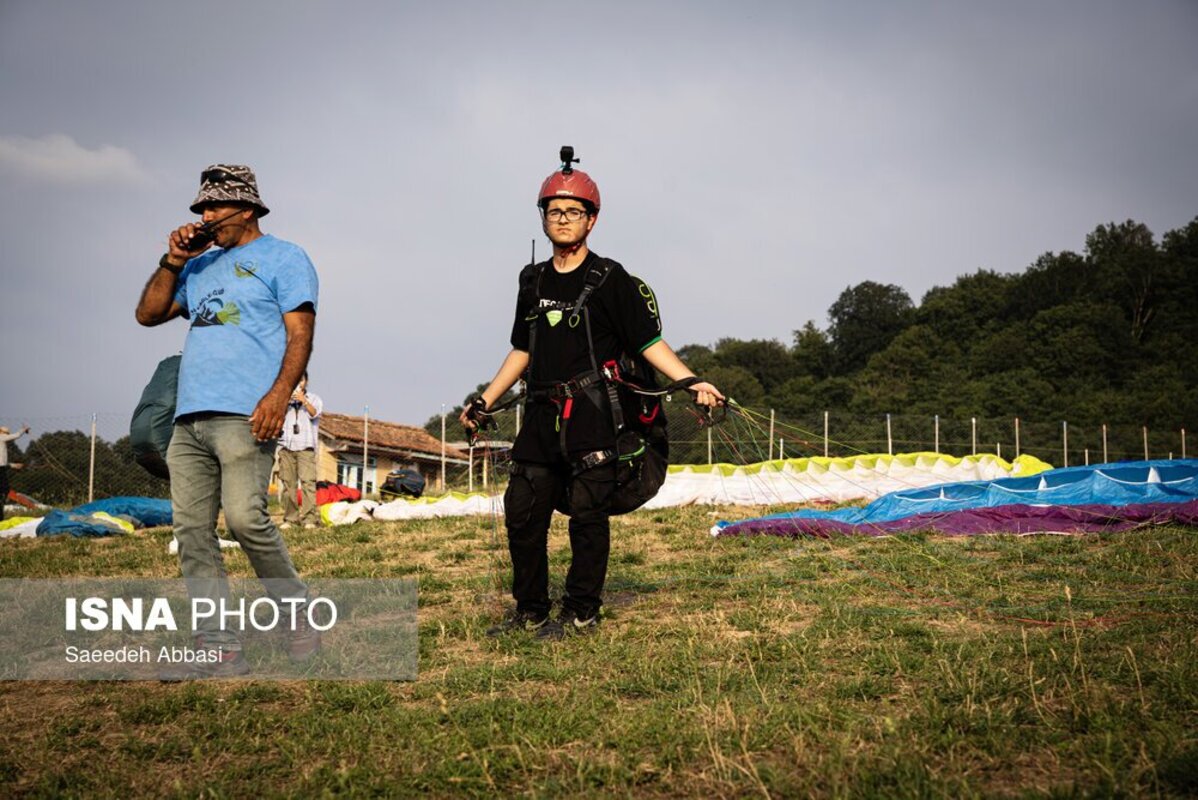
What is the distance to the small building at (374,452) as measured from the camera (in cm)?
3612

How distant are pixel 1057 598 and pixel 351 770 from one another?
171 inches

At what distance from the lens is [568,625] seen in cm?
520

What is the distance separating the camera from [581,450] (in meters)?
5.15

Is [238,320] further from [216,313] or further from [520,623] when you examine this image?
[520,623]

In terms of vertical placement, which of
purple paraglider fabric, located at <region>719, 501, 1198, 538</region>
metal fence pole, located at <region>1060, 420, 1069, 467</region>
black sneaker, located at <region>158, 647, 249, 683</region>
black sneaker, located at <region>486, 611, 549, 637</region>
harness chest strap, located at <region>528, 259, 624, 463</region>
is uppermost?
harness chest strap, located at <region>528, 259, 624, 463</region>

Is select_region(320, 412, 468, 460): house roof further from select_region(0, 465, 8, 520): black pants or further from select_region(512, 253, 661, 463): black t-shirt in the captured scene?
select_region(512, 253, 661, 463): black t-shirt

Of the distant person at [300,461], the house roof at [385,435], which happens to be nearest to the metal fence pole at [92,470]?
the distant person at [300,461]

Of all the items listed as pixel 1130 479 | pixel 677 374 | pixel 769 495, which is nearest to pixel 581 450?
pixel 677 374

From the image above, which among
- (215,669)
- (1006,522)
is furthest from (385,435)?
(215,669)

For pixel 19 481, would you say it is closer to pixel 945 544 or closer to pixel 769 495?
pixel 769 495

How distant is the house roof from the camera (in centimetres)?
3897

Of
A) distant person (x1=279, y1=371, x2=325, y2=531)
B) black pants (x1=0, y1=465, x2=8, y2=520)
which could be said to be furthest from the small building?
distant person (x1=279, y1=371, x2=325, y2=531)

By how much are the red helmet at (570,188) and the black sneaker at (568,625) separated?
233cm

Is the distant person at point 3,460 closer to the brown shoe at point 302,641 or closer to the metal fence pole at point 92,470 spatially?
the metal fence pole at point 92,470
